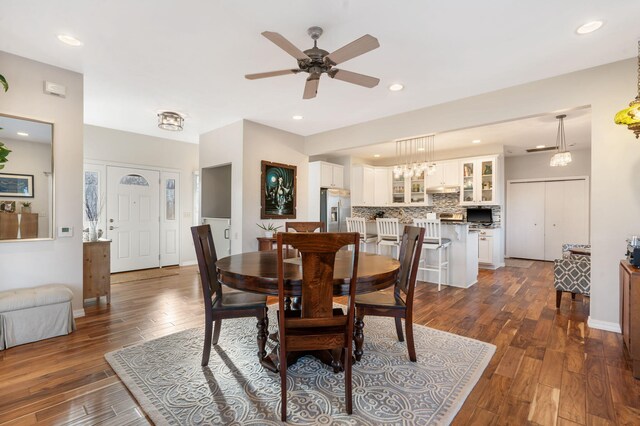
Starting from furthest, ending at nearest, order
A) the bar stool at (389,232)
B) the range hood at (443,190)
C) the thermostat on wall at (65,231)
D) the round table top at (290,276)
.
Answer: the range hood at (443,190), the bar stool at (389,232), the thermostat on wall at (65,231), the round table top at (290,276)

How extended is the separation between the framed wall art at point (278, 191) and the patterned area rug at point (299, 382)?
267cm

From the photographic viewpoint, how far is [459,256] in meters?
4.60

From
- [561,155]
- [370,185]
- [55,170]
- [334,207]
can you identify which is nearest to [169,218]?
[55,170]

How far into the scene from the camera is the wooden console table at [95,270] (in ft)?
11.8

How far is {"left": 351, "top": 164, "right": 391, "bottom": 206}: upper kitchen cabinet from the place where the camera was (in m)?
6.94

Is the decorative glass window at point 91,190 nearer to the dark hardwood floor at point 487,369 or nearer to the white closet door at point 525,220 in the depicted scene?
the dark hardwood floor at point 487,369

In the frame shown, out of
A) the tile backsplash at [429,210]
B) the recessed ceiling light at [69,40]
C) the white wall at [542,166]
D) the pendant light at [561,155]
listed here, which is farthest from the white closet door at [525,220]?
the recessed ceiling light at [69,40]

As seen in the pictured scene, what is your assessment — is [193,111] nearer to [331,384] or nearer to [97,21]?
[97,21]

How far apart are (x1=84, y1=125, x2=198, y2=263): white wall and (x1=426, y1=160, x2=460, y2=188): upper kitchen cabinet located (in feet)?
17.8

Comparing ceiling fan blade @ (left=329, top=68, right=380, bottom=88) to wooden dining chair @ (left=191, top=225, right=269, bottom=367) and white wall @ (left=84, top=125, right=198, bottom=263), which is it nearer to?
wooden dining chair @ (left=191, top=225, right=269, bottom=367)

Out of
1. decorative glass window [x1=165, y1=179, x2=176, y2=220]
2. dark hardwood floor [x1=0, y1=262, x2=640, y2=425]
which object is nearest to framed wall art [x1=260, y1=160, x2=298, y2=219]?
dark hardwood floor [x1=0, y1=262, x2=640, y2=425]

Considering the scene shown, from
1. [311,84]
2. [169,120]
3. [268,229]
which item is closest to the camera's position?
[311,84]

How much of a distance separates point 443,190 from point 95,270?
21.3ft

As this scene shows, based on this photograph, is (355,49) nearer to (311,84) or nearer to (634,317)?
(311,84)
